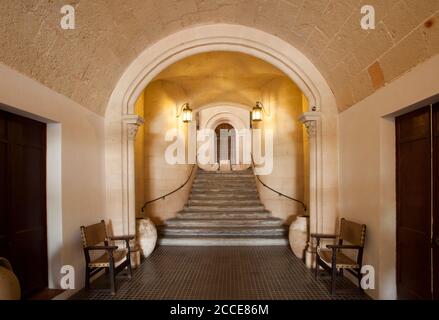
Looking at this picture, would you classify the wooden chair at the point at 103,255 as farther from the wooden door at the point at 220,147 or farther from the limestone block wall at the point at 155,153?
the wooden door at the point at 220,147

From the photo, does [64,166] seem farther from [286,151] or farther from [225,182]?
[225,182]

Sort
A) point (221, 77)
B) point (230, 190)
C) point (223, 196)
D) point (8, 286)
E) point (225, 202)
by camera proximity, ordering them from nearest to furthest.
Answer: point (8, 286) → point (221, 77) → point (225, 202) → point (223, 196) → point (230, 190)

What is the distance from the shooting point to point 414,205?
2660mm

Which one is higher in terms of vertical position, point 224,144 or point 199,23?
point 199,23

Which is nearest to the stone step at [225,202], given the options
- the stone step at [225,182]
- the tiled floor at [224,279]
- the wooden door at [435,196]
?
the stone step at [225,182]

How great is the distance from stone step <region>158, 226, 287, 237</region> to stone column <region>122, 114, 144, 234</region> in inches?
65.1

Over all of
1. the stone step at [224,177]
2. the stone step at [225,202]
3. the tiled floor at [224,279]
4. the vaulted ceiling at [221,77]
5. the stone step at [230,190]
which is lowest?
the tiled floor at [224,279]

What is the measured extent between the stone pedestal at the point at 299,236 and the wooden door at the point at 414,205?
67.4 inches

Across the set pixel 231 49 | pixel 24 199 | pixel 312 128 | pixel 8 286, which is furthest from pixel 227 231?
pixel 8 286

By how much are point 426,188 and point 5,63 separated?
386 centimetres

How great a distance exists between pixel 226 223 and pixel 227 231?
1.23 ft

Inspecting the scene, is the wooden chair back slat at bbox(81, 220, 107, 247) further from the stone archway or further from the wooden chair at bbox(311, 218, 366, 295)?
the wooden chair at bbox(311, 218, 366, 295)

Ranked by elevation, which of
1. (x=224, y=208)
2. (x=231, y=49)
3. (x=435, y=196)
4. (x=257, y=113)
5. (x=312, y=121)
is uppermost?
(x=231, y=49)

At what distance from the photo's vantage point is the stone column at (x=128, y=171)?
413 centimetres
